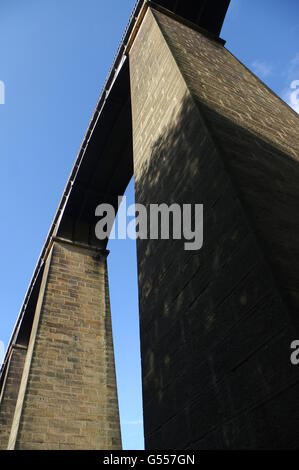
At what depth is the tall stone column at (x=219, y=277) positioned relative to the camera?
1873 millimetres

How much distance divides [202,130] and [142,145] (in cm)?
173

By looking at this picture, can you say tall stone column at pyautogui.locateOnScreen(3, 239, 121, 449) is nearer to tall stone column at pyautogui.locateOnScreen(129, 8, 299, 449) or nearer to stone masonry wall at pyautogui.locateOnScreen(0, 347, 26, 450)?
stone masonry wall at pyautogui.locateOnScreen(0, 347, 26, 450)

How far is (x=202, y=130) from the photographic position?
10.5 feet

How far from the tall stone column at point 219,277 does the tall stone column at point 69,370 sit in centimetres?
461

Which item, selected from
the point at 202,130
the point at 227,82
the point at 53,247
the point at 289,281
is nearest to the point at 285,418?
the point at 289,281

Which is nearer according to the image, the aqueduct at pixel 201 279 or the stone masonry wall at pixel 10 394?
the aqueduct at pixel 201 279

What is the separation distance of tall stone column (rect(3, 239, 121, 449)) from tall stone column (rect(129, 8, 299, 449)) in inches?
181

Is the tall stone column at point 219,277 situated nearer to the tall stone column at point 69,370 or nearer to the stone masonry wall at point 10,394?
the tall stone column at point 69,370

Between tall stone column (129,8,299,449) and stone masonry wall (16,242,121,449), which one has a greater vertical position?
stone masonry wall (16,242,121,449)

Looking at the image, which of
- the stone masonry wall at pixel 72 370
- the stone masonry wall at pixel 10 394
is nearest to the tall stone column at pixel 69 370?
the stone masonry wall at pixel 72 370

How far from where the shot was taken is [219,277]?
2.46 metres

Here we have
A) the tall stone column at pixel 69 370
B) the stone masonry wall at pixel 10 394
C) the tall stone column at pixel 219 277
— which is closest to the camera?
the tall stone column at pixel 219 277

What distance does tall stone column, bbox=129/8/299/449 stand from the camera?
1.87 m

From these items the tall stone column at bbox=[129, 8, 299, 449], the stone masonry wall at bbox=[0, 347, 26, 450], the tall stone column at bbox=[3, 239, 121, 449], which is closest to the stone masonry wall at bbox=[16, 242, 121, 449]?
the tall stone column at bbox=[3, 239, 121, 449]
